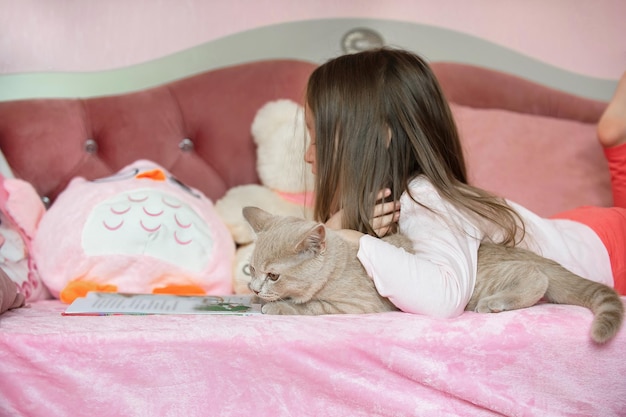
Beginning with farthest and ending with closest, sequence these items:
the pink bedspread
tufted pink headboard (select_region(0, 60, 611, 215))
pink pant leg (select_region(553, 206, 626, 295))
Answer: tufted pink headboard (select_region(0, 60, 611, 215)) → pink pant leg (select_region(553, 206, 626, 295)) → the pink bedspread

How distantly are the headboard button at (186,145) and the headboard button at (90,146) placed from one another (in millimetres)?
Result: 244

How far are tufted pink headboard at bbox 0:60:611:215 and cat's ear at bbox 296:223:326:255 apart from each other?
796 millimetres

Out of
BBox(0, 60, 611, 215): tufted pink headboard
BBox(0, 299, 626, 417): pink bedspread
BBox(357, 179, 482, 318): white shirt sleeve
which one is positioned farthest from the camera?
BBox(0, 60, 611, 215): tufted pink headboard

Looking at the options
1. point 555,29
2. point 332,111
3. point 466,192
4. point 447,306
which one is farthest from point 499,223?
point 555,29

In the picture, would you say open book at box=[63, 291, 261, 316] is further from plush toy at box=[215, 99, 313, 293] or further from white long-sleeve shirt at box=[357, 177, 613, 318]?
plush toy at box=[215, 99, 313, 293]

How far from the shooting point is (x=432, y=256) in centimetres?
117

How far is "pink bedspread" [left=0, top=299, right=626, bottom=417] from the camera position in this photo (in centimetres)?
101

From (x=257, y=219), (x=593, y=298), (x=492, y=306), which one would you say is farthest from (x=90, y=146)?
(x=593, y=298)

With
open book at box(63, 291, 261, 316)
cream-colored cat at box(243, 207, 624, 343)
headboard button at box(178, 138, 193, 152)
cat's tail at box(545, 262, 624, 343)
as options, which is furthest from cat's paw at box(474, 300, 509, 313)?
headboard button at box(178, 138, 193, 152)

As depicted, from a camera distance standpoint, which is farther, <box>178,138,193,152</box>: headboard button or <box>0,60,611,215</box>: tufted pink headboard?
<box>178,138,193,152</box>: headboard button

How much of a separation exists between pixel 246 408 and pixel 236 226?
75cm

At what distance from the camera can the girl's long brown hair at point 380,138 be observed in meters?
1.32

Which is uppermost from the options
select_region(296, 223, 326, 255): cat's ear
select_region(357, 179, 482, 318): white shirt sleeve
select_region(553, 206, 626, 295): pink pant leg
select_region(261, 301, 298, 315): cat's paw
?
select_region(296, 223, 326, 255): cat's ear

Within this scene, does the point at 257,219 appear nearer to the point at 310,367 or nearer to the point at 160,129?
the point at 310,367
